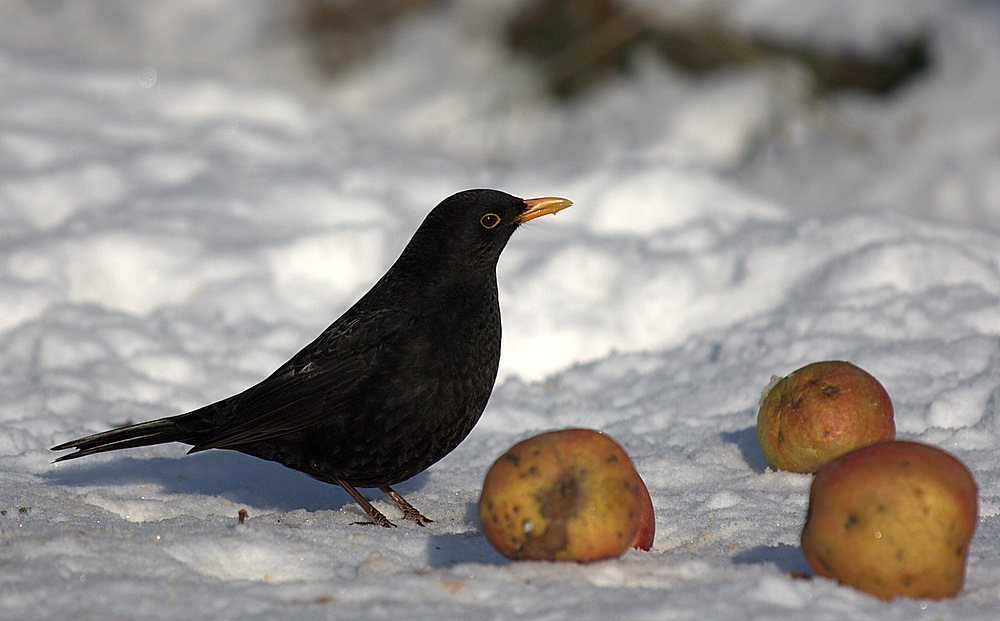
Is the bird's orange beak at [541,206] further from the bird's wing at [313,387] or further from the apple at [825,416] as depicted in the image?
the apple at [825,416]

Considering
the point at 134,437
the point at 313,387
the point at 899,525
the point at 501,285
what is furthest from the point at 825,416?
the point at 501,285

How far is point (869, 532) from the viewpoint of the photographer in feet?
7.63

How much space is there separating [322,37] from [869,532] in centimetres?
1013

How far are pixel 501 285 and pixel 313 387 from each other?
277cm

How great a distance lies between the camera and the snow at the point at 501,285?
257cm

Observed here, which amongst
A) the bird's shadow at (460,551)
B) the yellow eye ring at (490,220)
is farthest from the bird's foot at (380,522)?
the yellow eye ring at (490,220)

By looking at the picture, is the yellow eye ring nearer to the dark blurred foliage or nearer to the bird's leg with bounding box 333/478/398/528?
the bird's leg with bounding box 333/478/398/528

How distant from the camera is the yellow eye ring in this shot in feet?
12.4

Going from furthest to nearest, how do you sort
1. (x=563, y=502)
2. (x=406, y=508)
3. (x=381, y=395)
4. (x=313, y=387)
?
1. (x=406, y=508)
2. (x=313, y=387)
3. (x=381, y=395)
4. (x=563, y=502)

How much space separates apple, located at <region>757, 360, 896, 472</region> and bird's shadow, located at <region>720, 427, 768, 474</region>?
253 mm

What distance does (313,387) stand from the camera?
3.46 meters

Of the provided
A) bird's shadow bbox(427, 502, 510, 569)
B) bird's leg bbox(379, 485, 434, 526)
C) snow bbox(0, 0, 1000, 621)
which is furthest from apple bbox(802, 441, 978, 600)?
bird's leg bbox(379, 485, 434, 526)

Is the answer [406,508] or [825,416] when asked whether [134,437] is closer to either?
[406,508]

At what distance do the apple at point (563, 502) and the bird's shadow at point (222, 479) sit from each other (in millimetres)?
1236
